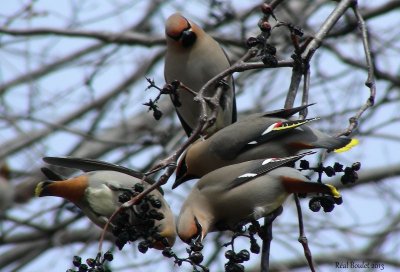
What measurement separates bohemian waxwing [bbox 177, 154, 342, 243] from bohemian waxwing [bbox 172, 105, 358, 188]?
0.09m

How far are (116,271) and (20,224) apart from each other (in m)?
0.95

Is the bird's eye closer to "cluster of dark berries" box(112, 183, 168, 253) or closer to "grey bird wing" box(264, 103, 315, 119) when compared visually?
"grey bird wing" box(264, 103, 315, 119)

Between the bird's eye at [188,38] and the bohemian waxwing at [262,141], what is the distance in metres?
1.39

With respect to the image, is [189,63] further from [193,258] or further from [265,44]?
[193,258]

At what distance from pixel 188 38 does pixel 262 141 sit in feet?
5.30

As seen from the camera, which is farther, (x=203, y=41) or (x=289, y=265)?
(x=289, y=265)

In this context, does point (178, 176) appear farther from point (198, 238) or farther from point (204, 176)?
point (198, 238)

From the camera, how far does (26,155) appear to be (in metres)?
7.68

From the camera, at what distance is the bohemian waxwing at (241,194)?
3.39 meters

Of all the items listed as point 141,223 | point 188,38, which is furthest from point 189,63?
point 141,223

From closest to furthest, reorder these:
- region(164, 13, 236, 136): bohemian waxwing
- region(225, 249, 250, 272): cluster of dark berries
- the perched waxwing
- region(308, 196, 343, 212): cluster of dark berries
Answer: region(225, 249, 250, 272): cluster of dark berries < region(308, 196, 343, 212): cluster of dark berries < region(164, 13, 236, 136): bohemian waxwing < the perched waxwing

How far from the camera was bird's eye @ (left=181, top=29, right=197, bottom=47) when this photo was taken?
5012 millimetres

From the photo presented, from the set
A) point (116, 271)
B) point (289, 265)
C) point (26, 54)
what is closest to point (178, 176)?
point (116, 271)

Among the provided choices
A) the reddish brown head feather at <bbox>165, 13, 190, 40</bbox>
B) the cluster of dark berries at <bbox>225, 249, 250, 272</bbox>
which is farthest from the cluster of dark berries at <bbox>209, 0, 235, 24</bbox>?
the cluster of dark berries at <bbox>225, 249, 250, 272</bbox>
